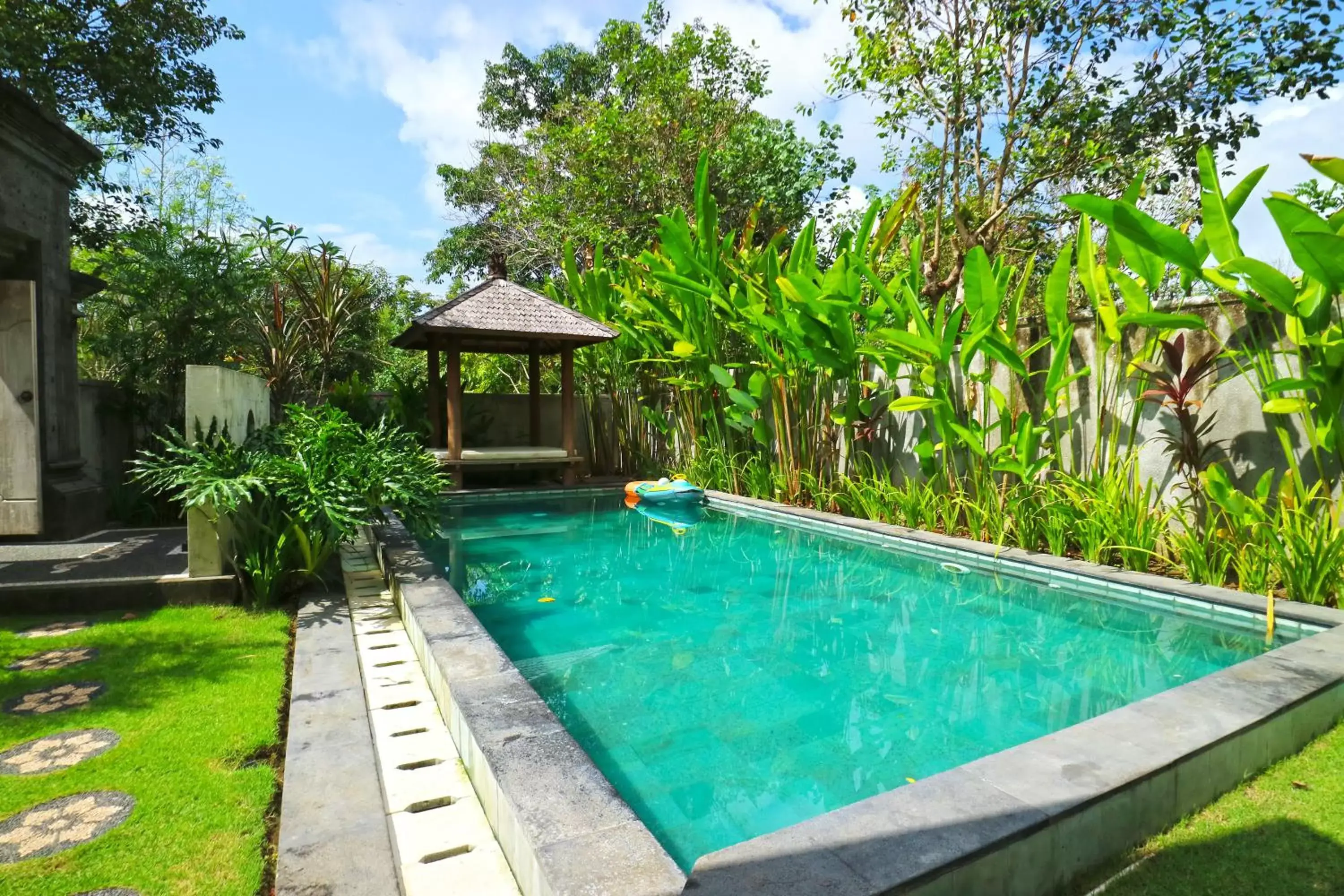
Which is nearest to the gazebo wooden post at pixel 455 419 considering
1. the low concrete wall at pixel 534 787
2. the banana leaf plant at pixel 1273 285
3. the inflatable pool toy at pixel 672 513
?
the inflatable pool toy at pixel 672 513

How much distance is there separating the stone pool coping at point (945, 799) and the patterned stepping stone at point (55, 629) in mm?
2028

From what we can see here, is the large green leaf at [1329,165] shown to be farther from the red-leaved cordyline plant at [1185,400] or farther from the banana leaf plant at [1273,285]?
the red-leaved cordyline plant at [1185,400]

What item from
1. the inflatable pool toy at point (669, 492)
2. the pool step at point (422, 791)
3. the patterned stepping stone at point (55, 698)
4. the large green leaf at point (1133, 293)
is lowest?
the pool step at point (422, 791)

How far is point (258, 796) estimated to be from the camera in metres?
2.03

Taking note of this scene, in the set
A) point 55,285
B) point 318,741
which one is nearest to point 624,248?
point 55,285

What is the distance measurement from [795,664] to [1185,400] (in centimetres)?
306

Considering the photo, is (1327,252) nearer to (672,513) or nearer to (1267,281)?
(1267,281)

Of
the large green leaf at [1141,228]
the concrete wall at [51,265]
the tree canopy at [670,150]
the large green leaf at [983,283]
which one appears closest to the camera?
the large green leaf at [1141,228]

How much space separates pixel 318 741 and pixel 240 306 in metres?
6.42

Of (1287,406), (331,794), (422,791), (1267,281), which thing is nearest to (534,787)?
(422,791)

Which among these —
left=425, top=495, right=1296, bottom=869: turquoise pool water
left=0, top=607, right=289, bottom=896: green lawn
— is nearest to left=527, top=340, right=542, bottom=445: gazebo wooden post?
left=425, top=495, right=1296, bottom=869: turquoise pool water

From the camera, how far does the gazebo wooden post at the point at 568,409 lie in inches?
385

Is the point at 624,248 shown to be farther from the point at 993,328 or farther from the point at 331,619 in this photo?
the point at 331,619

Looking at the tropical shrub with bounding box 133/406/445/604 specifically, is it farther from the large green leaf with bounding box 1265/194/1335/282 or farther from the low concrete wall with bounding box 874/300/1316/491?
the low concrete wall with bounding box 874/300/1316/491
